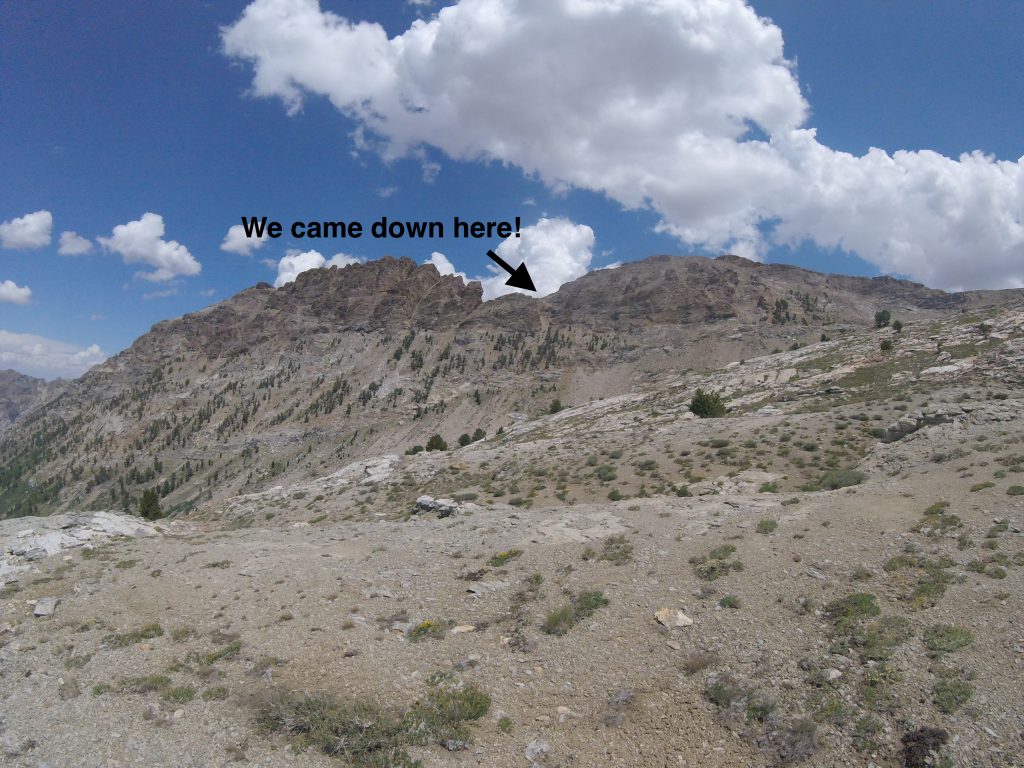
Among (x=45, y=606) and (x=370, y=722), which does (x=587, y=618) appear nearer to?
(x=370, y=722)

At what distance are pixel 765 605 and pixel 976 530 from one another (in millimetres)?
6378

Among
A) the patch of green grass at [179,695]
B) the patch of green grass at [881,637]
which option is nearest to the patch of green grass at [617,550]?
the patch of green grass at [881,637]

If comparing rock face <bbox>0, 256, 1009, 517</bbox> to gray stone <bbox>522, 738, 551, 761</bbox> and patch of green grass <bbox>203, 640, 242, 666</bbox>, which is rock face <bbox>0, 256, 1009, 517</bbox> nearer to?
patch of green grass <bbox>203, 640, 242, 666</bbox>

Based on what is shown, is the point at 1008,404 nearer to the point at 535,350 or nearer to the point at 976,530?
the point at 976,530

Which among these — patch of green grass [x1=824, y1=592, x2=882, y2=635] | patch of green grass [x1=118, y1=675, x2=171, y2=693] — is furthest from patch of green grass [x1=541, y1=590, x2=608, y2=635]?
patch of green grass [x1=118, y1=675, x2=171, y2=693]

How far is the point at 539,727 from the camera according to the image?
9.48 metres

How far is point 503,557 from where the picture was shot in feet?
54.9

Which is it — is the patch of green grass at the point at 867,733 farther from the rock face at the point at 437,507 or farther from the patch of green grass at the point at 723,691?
the rock face at the point at 437,507

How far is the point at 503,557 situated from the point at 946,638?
36.3 feet

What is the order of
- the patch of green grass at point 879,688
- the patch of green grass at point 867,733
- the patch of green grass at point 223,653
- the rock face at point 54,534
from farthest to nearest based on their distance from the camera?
1. the rock face at point 54,534
2. the patch of green grass at point 223,653
3. the patch of green grass at point 879,688
4. the patch of green grass at point 867,733

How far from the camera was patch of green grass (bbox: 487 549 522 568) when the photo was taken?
16.3 m

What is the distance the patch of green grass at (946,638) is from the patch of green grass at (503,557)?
34.4 ft

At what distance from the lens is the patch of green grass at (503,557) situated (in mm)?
16328

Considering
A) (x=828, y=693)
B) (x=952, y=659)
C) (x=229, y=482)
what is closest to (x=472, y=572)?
(x=828, y=693)
